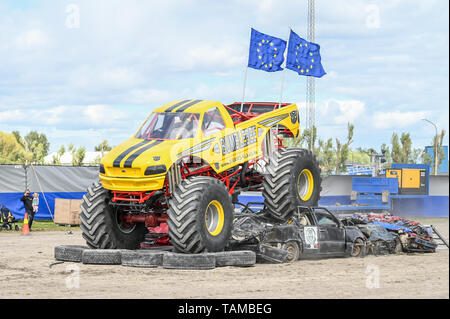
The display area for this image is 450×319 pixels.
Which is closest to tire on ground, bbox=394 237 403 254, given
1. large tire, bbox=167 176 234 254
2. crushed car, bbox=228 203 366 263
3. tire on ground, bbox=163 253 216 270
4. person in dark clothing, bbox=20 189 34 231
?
crushed car, bbox=228 203 366 263

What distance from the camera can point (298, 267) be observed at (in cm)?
1491

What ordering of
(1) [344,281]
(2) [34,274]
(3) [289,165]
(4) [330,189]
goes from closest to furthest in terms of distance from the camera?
(1) [344,281], (2) [34,274], (3) [289,165], (4) [330,189]

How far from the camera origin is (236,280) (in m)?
13.0

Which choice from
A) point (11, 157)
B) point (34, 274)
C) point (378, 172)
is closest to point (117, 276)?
point (34, 274)

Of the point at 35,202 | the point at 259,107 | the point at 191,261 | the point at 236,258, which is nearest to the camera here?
the point at 191,261

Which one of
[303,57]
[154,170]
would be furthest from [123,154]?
[303,57]

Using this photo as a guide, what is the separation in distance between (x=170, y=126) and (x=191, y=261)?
10.4 ft

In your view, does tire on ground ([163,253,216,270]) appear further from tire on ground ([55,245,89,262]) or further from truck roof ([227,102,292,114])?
truck roof ([227,102,292,114])

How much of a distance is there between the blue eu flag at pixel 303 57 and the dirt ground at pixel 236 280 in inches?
253

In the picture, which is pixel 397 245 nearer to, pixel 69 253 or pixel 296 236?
pixel 296 236

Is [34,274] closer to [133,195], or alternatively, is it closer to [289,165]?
[133,195]

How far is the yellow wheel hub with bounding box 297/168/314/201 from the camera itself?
17484 mm

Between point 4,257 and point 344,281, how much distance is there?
29.1ft
